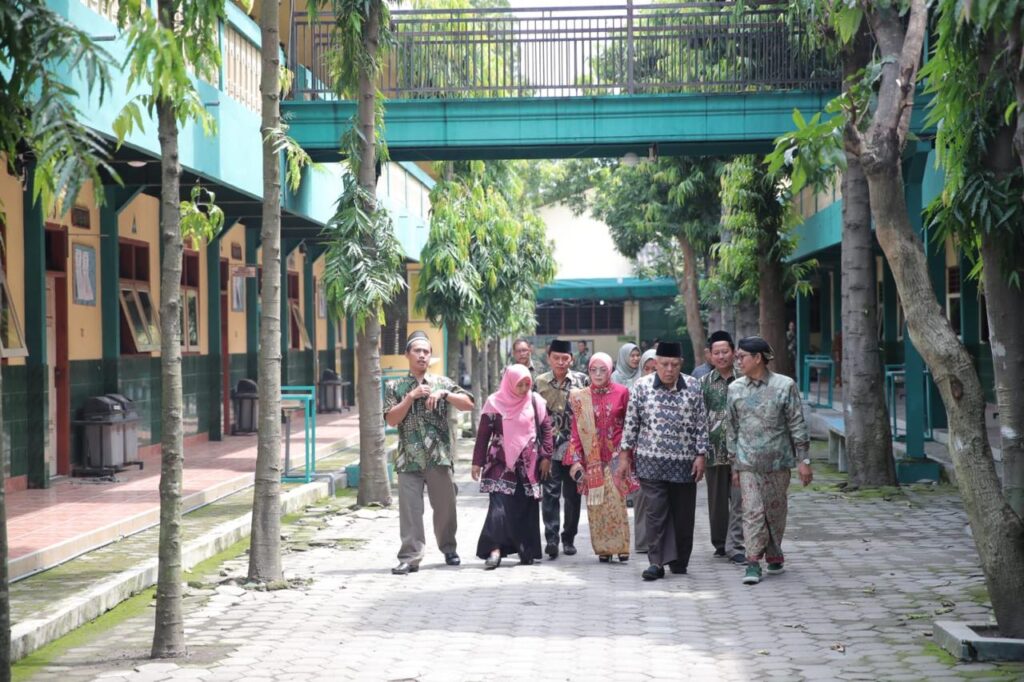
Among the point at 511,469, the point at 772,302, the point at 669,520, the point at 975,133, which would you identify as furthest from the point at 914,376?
the point at 975,133

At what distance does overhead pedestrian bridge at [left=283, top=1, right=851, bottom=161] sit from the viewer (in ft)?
59.7

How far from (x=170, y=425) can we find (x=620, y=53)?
1219 centimetres

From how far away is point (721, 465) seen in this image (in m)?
11.6

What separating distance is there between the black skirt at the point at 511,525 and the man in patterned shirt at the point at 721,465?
1503mm

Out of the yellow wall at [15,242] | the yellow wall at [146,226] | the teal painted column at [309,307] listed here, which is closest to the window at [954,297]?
the teal painted column at [309,307]

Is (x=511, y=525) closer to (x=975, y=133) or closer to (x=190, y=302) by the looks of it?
Answer: (x=975, y=133)

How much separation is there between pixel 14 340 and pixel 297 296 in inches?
625

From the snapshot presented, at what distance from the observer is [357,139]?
15492 mm

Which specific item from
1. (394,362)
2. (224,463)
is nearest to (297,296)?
(394,362)

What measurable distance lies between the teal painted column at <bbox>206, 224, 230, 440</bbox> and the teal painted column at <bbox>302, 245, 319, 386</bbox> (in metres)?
7.88

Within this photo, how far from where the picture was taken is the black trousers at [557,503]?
11.9 metres

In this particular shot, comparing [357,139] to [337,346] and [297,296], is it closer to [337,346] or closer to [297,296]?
[297,296]

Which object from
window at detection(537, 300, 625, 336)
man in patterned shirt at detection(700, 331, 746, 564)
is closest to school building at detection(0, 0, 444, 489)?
man in patterned shirt at detection(700, 331, 746, 564)

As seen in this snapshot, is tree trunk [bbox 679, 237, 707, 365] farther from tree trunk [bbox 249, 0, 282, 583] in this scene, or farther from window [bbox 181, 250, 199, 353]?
tree trunk [bbox 249, 0, 282, 583]
